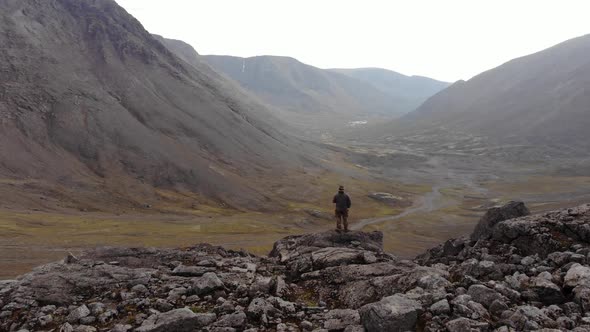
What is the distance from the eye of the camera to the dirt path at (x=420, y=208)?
88.7 meters

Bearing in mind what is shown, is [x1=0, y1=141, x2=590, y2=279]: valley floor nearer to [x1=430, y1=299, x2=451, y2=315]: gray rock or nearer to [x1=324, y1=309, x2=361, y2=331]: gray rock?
[x1=324, y1=309, x2=361, y2=331]: gray rock

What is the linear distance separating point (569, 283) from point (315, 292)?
26.6ft

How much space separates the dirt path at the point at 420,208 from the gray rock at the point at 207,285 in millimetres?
64127

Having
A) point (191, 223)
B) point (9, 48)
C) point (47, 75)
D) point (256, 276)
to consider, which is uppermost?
point (9, 48)

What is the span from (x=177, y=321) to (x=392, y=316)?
6.21 meters

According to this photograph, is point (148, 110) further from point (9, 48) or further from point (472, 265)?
point (472, 265)

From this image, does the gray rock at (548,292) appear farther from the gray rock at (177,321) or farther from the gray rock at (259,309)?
the gray rock at (177,321)

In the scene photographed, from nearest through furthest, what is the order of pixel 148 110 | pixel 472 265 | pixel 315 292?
pixel 472 265, pixel 315 292, pixel 148 110

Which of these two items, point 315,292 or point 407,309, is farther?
point 315,292

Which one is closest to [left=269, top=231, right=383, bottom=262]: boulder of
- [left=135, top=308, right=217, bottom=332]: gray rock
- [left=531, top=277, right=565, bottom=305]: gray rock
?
[left=135, top=308, right=217, bottom=332]: gray rock

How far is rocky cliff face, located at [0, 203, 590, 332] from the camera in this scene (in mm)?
10691

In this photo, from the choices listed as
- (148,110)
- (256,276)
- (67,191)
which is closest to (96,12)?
(148,110)

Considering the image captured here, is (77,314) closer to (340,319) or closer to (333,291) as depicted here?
(340,319)

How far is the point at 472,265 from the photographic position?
45.3 feet
